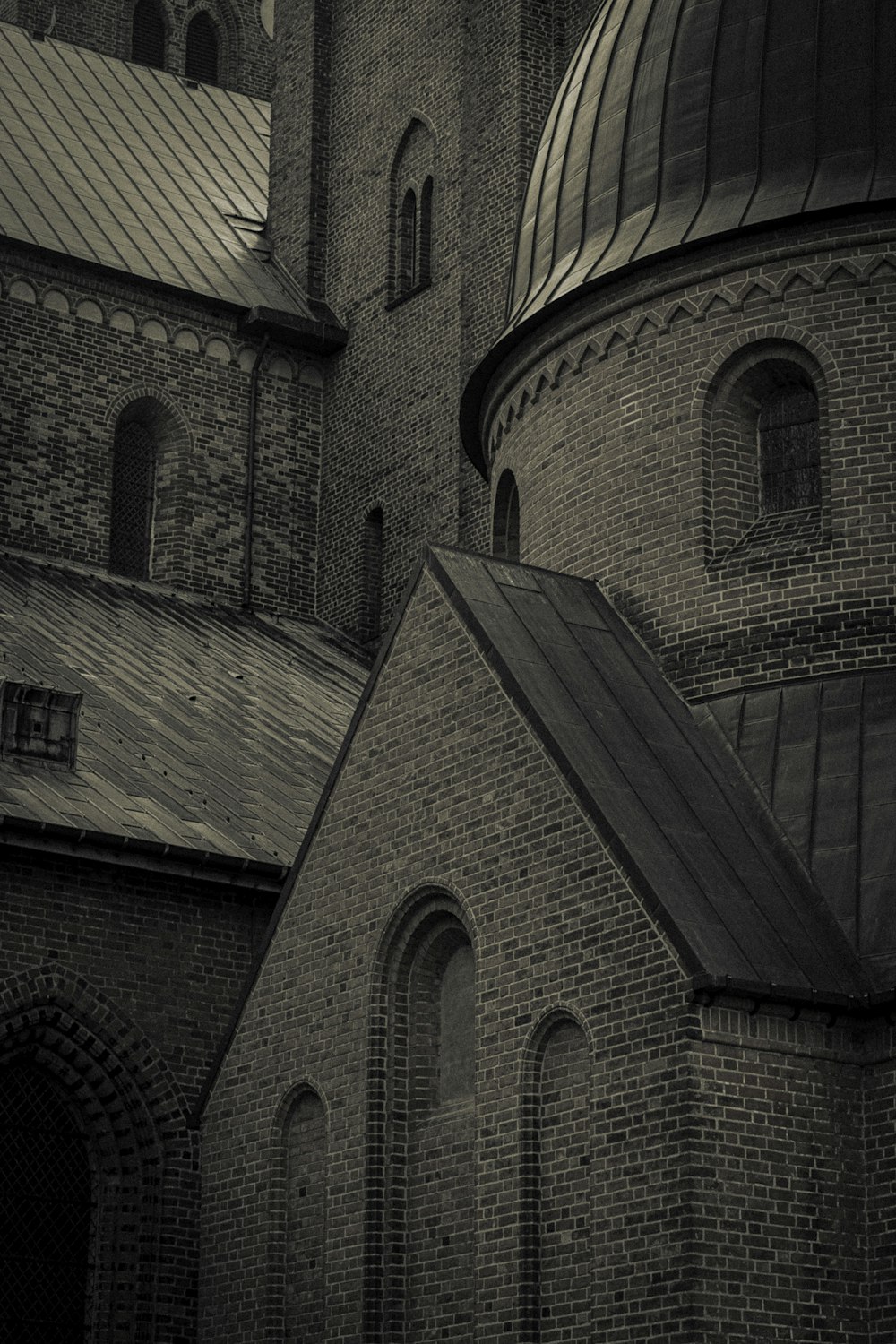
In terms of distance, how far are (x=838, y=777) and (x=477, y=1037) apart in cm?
325

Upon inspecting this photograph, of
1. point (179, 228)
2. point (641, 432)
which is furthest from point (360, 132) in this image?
point (641, 432)

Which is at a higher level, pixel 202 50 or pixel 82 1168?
pixel 202 50

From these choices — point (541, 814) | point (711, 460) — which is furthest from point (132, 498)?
point (541, 814)

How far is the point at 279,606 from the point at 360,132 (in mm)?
6289

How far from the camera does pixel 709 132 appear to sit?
861 inches

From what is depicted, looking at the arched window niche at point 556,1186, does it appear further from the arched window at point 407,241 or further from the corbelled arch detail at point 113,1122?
the arched window at point 407,241

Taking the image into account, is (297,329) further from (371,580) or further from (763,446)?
(763,446)

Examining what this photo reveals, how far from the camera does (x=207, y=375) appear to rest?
31328 mm

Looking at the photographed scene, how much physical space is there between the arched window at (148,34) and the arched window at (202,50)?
0.43 m

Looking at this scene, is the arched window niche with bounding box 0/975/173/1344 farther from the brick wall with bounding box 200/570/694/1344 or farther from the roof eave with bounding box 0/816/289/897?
the roof eave with bounding box 0/816/289/897

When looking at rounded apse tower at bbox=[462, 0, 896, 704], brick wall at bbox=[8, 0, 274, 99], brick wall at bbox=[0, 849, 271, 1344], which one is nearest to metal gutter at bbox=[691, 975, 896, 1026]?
rounded apse tower at bbox=[462, 0, 896, 704]

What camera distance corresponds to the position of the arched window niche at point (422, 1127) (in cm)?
1853

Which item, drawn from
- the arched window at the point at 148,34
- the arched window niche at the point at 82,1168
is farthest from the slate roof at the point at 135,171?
the arched window niche at the point at 82,1168

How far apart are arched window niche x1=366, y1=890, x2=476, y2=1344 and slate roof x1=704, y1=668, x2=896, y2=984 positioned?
259 centimetres
